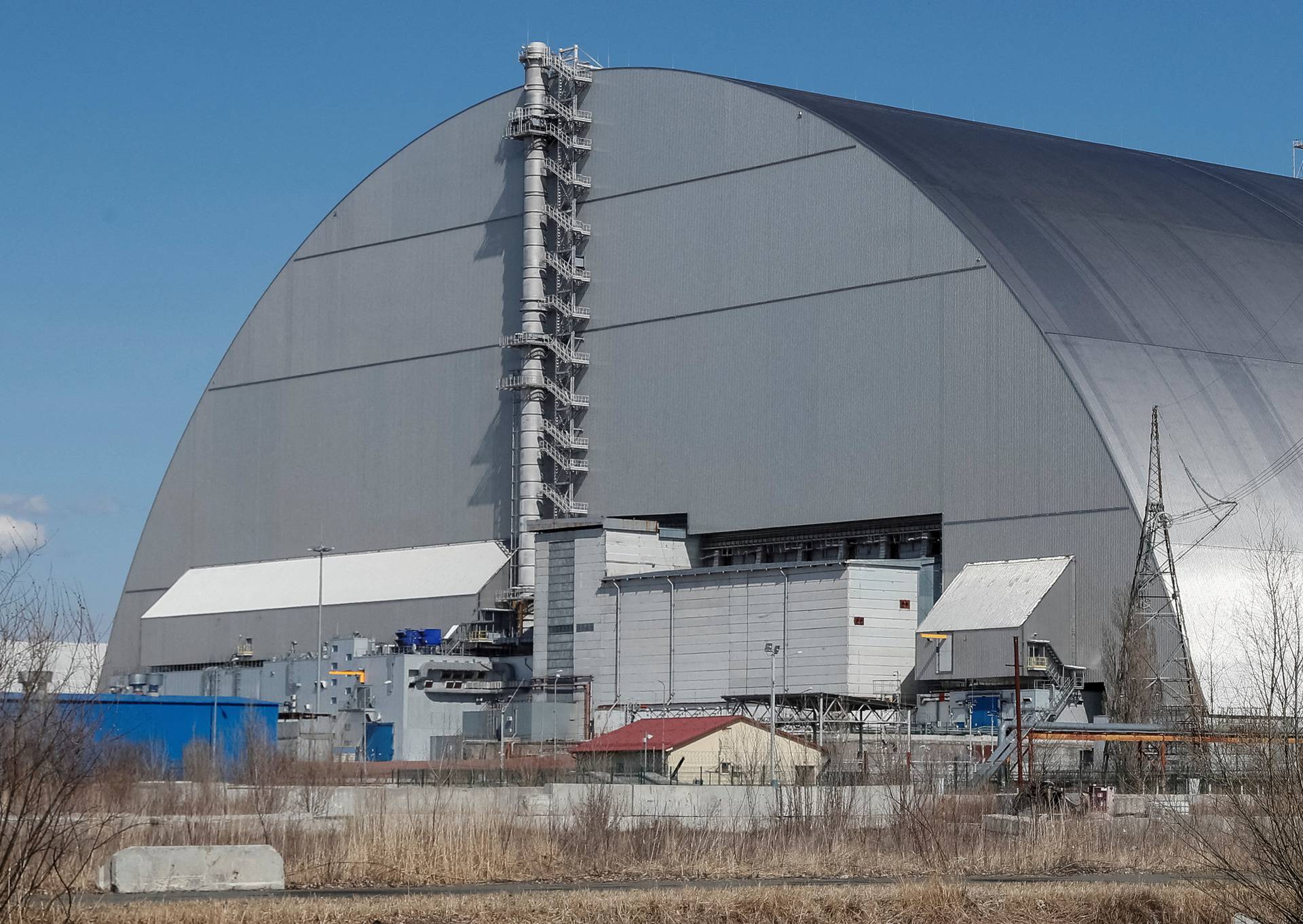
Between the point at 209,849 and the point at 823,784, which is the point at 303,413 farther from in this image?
the point at 209,849

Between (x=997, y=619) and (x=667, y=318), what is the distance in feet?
65.7

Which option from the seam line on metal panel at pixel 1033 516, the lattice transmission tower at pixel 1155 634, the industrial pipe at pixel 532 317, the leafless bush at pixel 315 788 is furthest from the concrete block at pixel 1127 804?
the industrial pipe at pixel 532 317

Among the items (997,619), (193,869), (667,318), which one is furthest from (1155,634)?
(193,869)

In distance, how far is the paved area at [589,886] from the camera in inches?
1107

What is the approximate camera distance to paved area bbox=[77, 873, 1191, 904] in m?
28.1

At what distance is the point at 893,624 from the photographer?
229 ft

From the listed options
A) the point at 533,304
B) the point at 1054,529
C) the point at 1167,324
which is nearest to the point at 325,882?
the point at 1054,529

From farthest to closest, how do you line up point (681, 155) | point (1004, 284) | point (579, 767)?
point (681, 155) < point (1004, 284) < point (579, 767)

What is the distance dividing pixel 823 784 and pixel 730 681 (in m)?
28.3

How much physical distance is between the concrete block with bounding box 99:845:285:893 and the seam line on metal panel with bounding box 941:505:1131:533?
127 ft

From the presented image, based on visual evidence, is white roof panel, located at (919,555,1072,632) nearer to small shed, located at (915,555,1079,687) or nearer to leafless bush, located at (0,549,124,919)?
small shed, located at (915,555,1079,687)

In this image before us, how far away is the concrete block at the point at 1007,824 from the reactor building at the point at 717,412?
21.7m

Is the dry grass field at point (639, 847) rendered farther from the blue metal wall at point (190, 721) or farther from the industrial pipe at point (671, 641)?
the industrial pipe at point (671, 641)

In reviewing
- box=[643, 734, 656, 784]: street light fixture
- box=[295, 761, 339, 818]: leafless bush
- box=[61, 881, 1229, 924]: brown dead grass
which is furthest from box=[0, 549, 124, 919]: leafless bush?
box=[643, 734, 656, 784]: street light fixture
